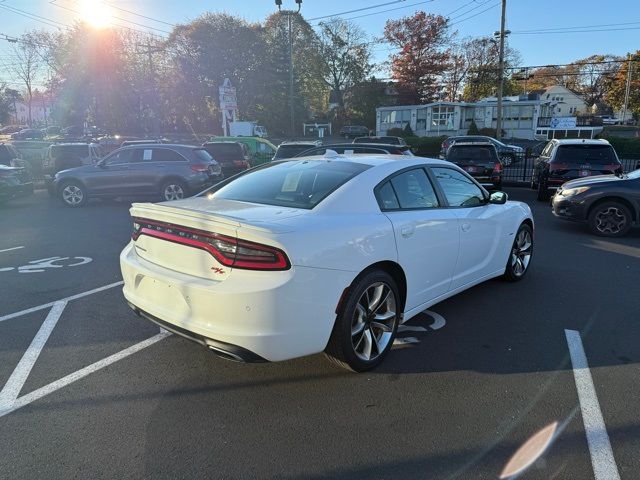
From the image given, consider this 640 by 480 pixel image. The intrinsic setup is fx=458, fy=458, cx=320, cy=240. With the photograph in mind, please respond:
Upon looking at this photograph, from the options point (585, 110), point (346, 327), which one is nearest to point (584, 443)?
point (346, 327)

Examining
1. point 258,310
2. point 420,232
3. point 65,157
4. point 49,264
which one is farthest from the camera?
point 65,157

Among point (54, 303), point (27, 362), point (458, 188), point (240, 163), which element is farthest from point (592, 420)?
point (240, 163)

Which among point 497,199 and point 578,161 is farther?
point 578,161

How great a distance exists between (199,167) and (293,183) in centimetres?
952

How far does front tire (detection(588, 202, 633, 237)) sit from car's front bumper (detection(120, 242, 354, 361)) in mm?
7208

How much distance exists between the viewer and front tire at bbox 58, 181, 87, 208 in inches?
492

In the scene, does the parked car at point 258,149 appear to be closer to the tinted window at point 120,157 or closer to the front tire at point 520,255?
the tinted window at point 120,157

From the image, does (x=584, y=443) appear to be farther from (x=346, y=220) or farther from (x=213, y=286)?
(x=213, y=286)

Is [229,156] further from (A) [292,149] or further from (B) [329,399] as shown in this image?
(B) [329,399]

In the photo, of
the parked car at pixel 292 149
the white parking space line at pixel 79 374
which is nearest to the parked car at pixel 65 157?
the parked car at pixel 292 149

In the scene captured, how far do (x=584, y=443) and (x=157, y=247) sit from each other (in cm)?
296

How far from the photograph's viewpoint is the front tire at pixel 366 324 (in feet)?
10.1

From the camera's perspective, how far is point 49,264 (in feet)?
21.1

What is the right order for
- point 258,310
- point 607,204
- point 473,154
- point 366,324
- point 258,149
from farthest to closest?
point 258,149, point 473,154, point 607,204, point 366,324, point 258,310
